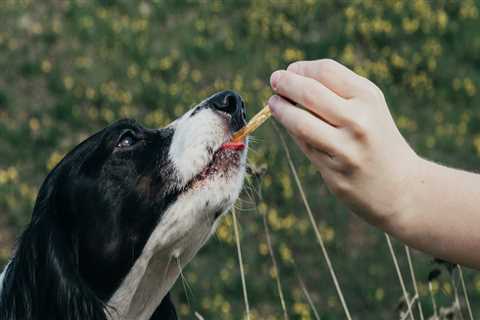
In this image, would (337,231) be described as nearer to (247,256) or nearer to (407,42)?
(247,256)

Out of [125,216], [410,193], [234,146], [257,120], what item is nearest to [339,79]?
[410,193]

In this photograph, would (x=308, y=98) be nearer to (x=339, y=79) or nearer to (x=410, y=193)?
(x=339, y=79)

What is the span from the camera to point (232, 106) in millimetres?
3041

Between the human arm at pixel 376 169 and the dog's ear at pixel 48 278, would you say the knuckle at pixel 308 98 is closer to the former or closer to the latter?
the human arm at pixel 376 169

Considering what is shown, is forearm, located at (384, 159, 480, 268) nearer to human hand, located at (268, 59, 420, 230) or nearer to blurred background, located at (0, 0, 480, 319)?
human hand, located at (268, 59, 420, 230)

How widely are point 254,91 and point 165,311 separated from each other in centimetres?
441

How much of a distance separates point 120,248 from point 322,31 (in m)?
5.90

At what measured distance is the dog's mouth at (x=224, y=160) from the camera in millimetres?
2902

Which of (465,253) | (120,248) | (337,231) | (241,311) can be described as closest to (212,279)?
(241,311)

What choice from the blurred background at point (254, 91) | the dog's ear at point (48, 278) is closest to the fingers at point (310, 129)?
the dog's ear at point (48, 278)

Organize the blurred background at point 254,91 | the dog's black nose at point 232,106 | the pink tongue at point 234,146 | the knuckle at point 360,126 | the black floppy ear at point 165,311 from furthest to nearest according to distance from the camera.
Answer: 1. the blurred background at point 254,91
2. the black floppy ear at point 165,311
3. the dog's black nose at point 232,106
4. the pink tongue at point 234,146
5. the knuckle at point 360,126

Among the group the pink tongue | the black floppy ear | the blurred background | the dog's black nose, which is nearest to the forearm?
A: the pink tongue

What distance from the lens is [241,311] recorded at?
5.68 m

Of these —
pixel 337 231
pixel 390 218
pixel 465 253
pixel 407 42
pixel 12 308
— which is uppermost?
pixel 390 218
